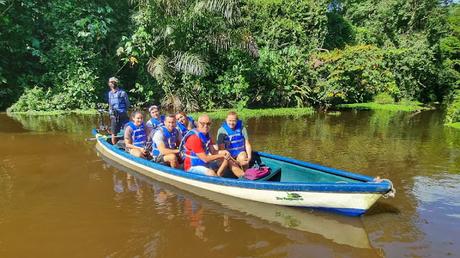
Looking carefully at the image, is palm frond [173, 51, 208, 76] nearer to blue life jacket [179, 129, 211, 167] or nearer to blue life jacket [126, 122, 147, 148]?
blue life jacket [126, 122, 147, 148]

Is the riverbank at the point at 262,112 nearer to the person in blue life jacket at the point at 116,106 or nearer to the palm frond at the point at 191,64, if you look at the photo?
the palm frond at the point at 191,64

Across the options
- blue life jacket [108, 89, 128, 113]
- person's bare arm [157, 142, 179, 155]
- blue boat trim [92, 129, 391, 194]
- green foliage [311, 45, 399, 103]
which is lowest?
blue boat trim [92, 129, 391, 194]

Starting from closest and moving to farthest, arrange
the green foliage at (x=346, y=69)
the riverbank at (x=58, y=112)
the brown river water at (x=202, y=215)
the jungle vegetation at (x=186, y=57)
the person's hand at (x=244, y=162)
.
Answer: the brown river water at (x=202, y=215)
the person's hand at (x=244, y=162)
the jungle vegetation at (x=186, y=57)
the riverbank at (x=58, y=112)
the green foliage at (x=346, y=69)

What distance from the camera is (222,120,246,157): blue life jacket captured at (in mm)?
7359

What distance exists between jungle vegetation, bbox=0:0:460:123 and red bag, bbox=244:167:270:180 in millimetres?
10523

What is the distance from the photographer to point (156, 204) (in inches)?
273

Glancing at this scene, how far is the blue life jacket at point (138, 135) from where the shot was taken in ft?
29.5

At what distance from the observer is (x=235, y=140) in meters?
7.39

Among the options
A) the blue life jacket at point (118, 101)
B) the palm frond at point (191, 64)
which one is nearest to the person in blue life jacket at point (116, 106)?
the blue life jacket at point (118, 101)

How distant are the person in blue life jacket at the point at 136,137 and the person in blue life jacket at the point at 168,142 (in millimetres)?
834

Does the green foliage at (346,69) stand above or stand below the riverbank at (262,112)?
above

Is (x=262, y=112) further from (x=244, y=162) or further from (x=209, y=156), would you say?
(x=209, y=156)

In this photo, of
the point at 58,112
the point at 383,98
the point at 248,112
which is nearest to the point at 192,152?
the point at 248,112

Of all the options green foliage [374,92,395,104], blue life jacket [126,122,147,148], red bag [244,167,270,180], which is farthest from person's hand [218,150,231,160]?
green foliage [374,92,395,104]
